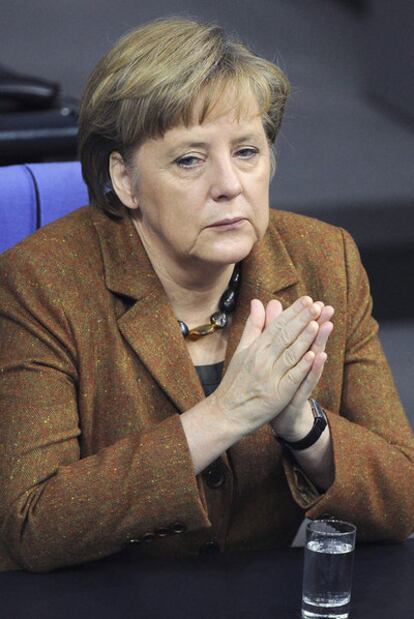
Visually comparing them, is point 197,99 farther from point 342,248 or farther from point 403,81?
point 403,81

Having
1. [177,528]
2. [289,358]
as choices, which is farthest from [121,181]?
[177,528]

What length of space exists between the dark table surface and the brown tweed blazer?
9 centimetres

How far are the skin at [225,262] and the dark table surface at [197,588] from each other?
19 cm

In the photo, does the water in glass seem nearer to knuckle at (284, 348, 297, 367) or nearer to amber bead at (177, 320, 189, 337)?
knuckle at (284, 348, 297, 367)

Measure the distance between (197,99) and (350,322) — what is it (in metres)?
0.49

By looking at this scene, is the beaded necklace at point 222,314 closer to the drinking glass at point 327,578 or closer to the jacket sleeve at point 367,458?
the jacket sleeve at point 367,458

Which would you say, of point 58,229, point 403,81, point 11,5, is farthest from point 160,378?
point 11,5

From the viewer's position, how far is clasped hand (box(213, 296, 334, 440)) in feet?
5.75

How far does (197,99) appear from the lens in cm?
190

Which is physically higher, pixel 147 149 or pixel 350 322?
pixel 147 149

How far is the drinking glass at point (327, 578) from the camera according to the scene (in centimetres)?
151

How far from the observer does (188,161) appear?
6.38 ft

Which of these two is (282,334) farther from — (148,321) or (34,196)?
(34,196)

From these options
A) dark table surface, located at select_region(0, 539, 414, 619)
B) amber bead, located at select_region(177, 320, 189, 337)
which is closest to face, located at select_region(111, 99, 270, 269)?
amber bead, located at select_region(177, 320, 189, 337)
